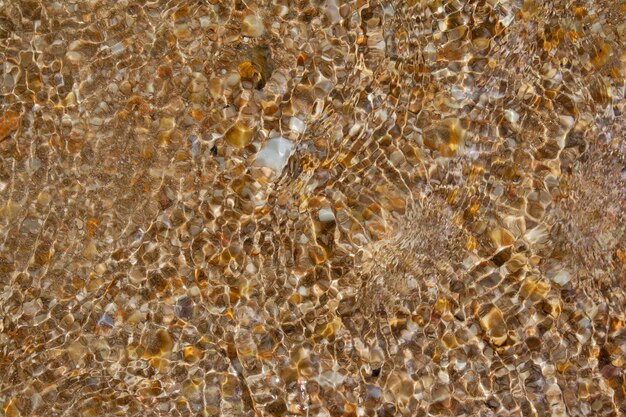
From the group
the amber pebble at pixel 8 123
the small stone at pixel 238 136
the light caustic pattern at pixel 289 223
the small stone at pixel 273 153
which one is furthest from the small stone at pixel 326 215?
the amber pebble at pixel 8 123

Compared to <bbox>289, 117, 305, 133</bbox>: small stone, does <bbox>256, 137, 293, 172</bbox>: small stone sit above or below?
below

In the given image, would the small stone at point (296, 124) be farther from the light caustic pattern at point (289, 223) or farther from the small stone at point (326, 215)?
the small stone at point (326, 215)

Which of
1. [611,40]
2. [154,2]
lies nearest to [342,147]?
[154,2]

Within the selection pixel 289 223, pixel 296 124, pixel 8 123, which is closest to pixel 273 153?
pixel 296 124

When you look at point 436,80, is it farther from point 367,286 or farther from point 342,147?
point 367,286

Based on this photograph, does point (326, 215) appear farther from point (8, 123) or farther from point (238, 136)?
point (8, 123)

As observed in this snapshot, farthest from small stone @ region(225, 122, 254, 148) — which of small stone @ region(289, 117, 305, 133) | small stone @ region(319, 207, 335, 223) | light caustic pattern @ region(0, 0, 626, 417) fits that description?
small stone @ region(319, 207, 335, 223)

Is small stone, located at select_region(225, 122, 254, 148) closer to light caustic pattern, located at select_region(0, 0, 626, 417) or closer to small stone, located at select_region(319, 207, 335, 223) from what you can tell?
Result: light caustic pattern, located at select_region(0, 0, 626, 417)

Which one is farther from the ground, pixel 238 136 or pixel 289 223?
pixel 238 136
